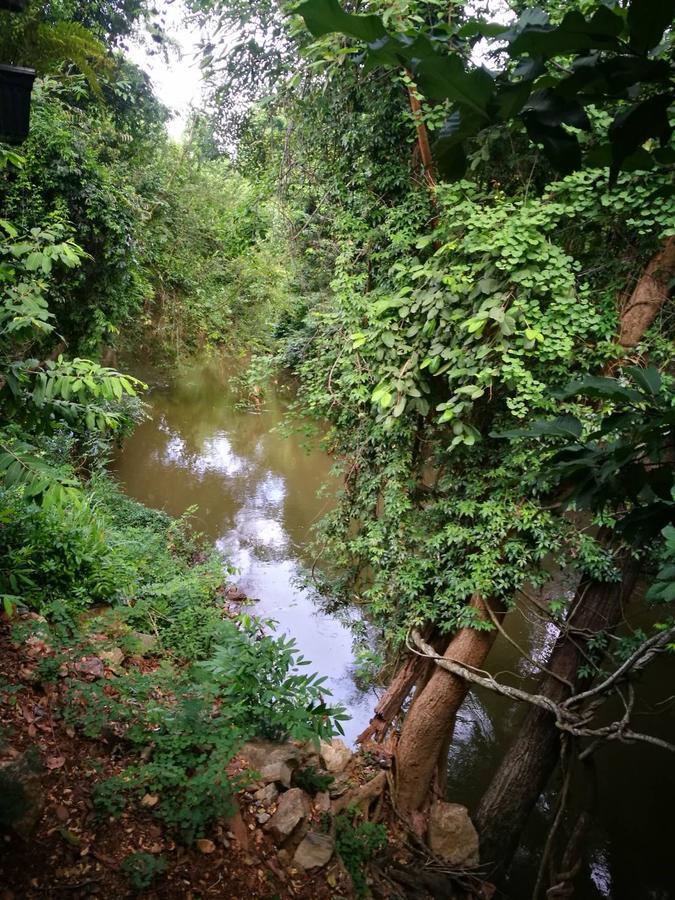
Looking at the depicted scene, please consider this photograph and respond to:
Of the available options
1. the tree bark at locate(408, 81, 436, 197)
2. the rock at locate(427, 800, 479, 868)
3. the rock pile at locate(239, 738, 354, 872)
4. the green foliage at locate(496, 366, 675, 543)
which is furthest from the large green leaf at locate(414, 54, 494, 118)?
the rock at locate(427, 800, 479, 868)

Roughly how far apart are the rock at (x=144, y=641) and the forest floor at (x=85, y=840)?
3.17 ft

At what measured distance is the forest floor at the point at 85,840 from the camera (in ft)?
7.88

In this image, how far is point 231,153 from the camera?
7.18 meters

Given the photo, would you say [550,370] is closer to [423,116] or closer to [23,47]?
[423,116]

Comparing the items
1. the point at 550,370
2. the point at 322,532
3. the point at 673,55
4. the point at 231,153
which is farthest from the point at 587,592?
the point at 231,153

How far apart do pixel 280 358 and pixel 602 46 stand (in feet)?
17.5

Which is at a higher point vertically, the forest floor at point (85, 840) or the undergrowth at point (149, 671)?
the undergrowth at point (149, 671)

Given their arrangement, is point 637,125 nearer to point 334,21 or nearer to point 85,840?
point 334,21

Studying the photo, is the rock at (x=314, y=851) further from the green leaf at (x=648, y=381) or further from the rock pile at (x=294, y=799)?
the green leaf at (x=648, y=381)

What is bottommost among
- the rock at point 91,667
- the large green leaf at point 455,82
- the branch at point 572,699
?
the rock at point 91,667

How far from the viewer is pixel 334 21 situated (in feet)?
1.88

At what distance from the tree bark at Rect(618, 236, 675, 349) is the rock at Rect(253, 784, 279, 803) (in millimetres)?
3690

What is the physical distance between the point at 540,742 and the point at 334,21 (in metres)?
4.84

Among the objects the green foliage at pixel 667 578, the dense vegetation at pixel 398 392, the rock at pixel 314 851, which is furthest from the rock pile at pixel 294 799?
the green foliage at pixel 667 578
